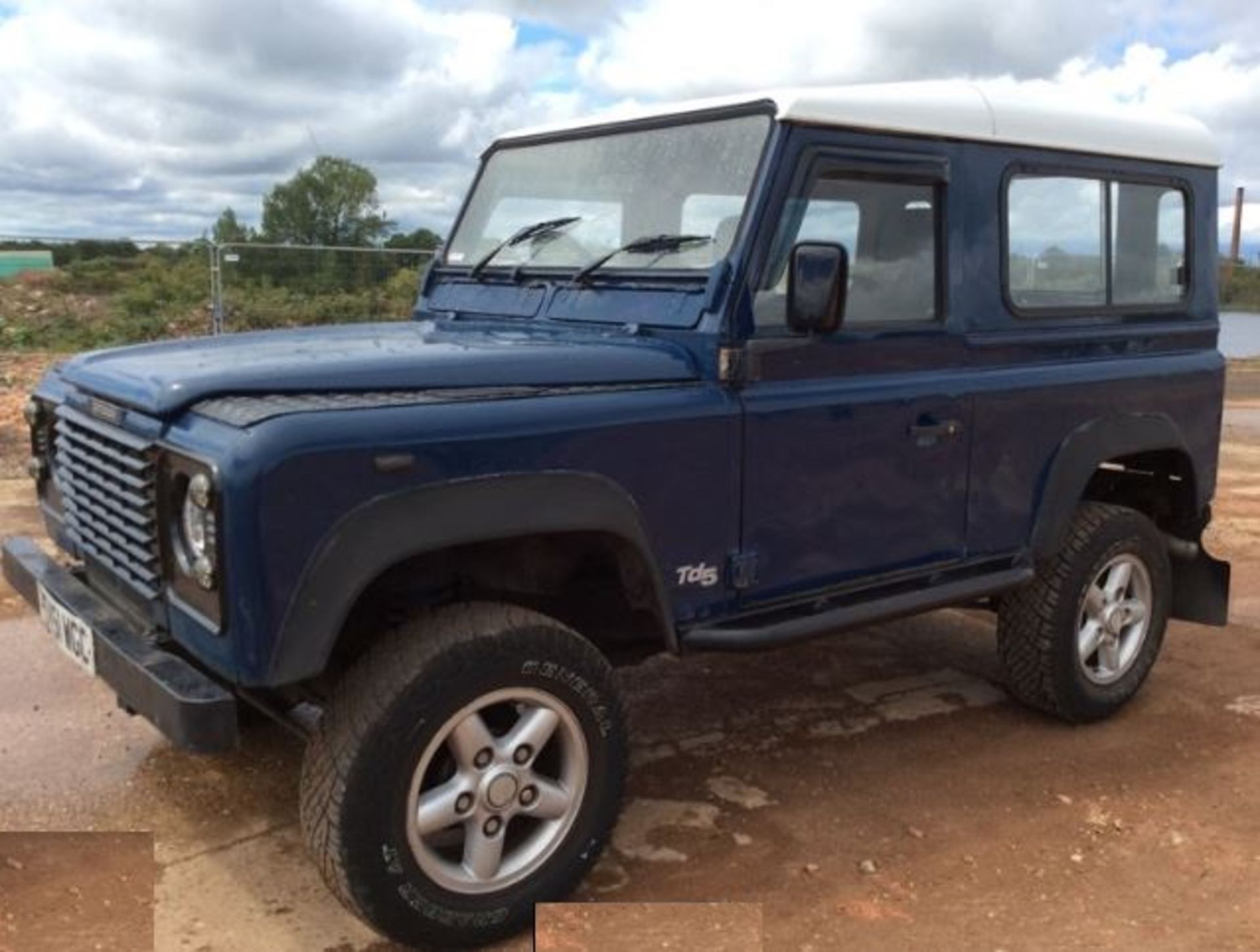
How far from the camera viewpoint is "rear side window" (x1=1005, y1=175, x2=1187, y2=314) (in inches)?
164

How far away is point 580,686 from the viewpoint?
10.2ft

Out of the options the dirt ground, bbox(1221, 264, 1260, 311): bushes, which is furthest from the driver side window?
bbox(1221, 264, 1260, 311): bushes

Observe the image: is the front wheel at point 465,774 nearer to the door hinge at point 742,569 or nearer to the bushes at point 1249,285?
the door hinge at point 742,569

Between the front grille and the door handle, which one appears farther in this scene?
the door handle

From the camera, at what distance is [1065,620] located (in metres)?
4.45

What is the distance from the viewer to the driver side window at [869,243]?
11.5 ft

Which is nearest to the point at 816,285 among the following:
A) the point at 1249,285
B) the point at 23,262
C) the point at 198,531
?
the point at 198,531

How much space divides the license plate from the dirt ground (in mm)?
635

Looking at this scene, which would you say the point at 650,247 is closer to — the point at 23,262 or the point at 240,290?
the point at 240,290

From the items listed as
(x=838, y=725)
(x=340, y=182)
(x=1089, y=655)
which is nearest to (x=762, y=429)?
(x=838, y=725)

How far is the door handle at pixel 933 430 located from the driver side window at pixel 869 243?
0.33m

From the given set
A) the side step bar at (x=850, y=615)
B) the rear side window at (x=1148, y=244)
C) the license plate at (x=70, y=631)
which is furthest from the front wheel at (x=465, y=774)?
the rear side window at (x=1148, y=244)

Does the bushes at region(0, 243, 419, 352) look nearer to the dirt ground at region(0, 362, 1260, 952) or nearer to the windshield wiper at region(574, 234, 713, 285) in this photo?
the dirt ground at region(0, 362, 1260, 952)

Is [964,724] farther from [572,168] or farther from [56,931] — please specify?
[56,931]
